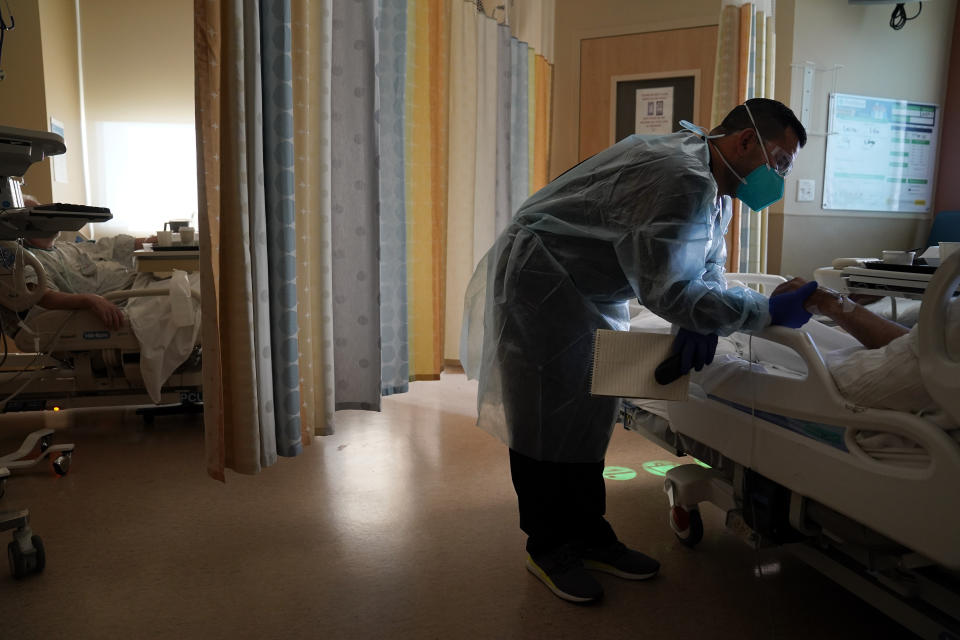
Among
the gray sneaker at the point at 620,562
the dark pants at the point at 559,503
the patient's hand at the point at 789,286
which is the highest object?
the patient's hand at the point at 789,286

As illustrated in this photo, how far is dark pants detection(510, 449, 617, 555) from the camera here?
170cm

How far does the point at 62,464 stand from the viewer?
7.86ft

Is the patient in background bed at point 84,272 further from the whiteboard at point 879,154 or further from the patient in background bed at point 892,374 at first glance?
the whiteboard at point 879,154

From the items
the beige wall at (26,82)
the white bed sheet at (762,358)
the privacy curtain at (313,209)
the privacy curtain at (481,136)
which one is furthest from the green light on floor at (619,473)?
the beige wall at (26,82)

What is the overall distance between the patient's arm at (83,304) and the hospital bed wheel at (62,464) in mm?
547

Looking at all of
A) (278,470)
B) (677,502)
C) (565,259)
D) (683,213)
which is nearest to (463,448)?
(278,470)

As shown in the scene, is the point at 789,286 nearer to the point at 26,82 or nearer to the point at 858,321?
the point at 858,321

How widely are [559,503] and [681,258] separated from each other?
74 centimetres

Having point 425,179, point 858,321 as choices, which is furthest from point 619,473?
point 425,179

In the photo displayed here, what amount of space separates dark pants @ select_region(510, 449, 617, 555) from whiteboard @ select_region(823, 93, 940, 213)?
3.16m

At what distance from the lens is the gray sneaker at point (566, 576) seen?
163 cm

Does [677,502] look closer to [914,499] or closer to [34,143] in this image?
[914,499]

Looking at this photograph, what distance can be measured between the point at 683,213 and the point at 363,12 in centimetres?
180

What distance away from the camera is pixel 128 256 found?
11.3 feet
